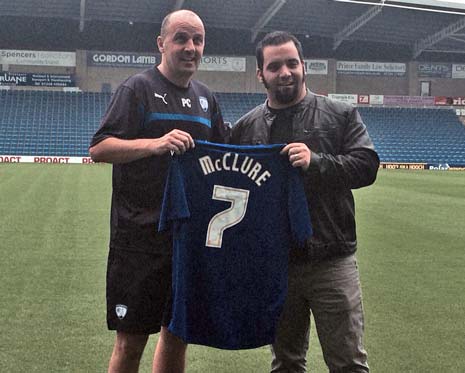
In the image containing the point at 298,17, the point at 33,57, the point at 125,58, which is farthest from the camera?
the point at 125,58

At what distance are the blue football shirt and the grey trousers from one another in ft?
0.45

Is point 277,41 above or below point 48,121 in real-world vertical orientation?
below

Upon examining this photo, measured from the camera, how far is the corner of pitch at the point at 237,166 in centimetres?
256

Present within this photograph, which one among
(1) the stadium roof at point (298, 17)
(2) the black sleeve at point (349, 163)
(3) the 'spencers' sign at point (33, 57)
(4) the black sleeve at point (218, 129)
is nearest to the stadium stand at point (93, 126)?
(3) the 'spencers' sign at point (33, 57)

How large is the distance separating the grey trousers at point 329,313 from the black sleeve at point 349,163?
1.25ft

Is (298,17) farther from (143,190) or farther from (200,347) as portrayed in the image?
(143,190)

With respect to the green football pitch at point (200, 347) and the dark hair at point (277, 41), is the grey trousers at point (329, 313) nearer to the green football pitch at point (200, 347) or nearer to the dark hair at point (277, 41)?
the dark hair at point (277, 41)

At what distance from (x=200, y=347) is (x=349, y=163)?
2.17 m

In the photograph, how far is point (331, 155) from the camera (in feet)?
8.43

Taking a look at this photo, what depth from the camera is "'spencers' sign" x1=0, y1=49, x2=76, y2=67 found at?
1378 inches

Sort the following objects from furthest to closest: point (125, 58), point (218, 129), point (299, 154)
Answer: point (125, 58) → point (218, 129) → point (299, 154)

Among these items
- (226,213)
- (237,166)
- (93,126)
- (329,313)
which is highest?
(93,126)

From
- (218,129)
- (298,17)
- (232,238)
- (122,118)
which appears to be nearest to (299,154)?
(232,238)

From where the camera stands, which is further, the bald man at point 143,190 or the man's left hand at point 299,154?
the bald man at point 143,190
